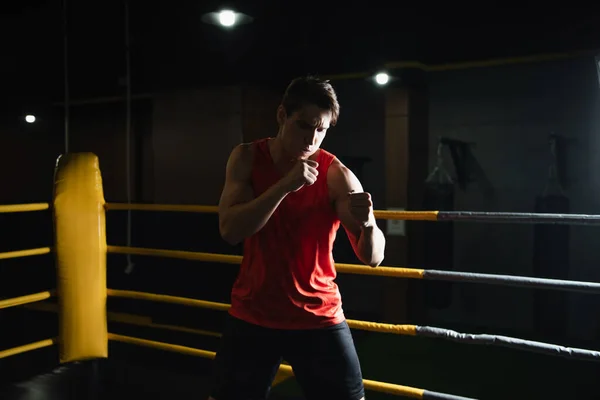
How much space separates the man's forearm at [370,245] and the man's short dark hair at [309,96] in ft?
1.02

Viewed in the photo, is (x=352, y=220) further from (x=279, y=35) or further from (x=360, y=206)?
(x=279, y=35)

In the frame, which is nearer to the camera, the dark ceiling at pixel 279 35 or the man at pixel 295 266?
the man at pixel 295 266

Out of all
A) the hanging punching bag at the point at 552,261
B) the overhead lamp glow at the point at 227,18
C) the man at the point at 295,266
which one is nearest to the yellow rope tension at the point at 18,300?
the man at the point at 295,266

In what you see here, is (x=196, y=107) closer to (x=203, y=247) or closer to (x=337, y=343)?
(x=203, y=247)

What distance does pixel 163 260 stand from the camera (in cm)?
681

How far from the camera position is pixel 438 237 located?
5.91 m

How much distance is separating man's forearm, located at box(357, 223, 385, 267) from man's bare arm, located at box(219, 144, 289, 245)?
247 mm

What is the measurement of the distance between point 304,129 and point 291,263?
35 centimetres

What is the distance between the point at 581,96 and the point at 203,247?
13.6 ft

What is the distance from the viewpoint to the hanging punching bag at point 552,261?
543 centimetres

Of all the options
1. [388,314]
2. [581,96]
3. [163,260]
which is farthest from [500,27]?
[163,260]

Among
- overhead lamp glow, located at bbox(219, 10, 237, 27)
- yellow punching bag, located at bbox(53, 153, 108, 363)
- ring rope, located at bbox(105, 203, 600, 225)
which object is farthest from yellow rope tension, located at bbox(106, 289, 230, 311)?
overhead lamp glow, located at bbox(219, 10, 237, 27)

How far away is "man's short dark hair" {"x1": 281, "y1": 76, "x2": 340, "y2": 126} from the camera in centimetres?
150

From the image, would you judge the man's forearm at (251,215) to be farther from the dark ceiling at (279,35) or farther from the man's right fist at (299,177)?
the dark ceiling at (279,35)
